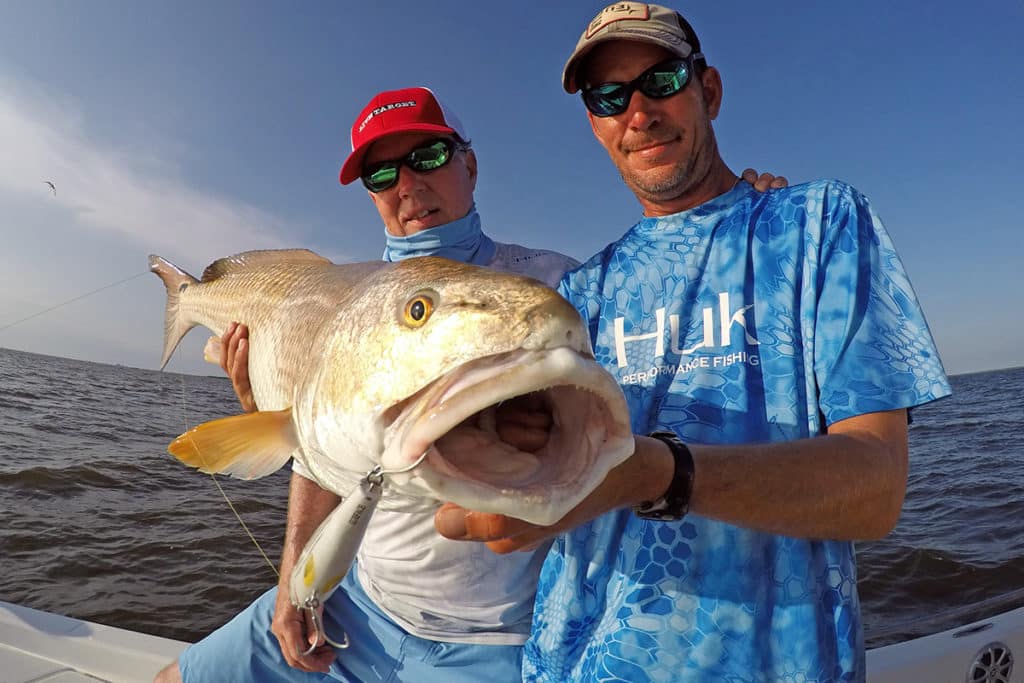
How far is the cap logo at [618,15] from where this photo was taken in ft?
7.15

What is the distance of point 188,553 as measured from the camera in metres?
8.78

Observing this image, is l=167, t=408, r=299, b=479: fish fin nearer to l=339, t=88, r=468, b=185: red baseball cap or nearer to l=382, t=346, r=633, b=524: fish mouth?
l=382, t=346, r=633, b=524: fish mouth

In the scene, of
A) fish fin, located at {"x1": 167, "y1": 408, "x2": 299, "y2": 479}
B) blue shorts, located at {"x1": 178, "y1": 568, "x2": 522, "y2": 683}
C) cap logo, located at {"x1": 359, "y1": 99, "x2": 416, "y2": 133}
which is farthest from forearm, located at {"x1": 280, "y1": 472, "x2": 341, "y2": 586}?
cap logo, located at {"x1": 359, "y1": 99, "x2": 416, "y2": 133}

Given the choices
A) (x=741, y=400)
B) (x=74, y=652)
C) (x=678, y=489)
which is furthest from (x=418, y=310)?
(x=74, y=652)

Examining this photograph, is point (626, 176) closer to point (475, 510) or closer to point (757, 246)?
point (757, 246)

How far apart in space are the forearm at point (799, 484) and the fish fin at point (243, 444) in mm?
1139

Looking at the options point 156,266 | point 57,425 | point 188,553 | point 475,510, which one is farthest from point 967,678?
point 57,425

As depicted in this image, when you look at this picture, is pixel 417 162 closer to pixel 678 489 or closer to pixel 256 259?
pixel 256 259

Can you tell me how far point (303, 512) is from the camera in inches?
127

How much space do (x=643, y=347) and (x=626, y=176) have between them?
76cm

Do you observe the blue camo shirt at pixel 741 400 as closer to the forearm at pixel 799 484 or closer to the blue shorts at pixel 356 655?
the forearm at pixel 799 484

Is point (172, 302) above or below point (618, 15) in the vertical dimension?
below

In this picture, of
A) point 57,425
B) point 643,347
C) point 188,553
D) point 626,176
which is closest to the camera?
point 643,347

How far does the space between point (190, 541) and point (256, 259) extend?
7940 millimetres
